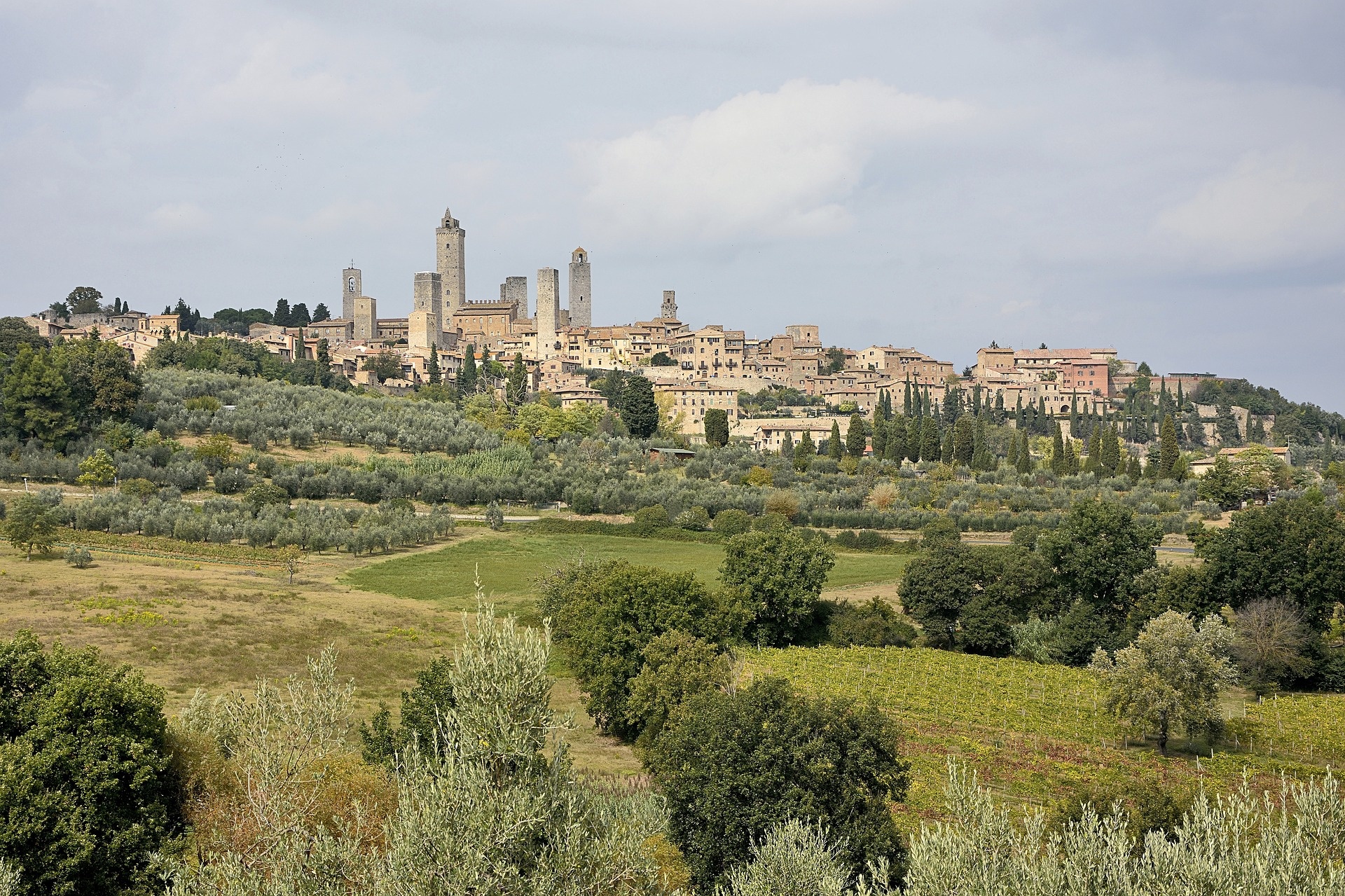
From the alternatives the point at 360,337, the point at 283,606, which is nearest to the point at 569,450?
the point at 283,606

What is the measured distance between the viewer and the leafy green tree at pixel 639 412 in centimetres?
8125

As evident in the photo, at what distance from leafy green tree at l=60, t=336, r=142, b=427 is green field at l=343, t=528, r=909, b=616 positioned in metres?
21.0

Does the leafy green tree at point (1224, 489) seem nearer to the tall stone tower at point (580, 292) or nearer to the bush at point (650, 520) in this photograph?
the bush at point (650, 520)

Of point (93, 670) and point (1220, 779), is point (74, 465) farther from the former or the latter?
point (1220, 779)

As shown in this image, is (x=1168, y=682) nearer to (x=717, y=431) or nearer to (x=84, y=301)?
(x=717, y=431)

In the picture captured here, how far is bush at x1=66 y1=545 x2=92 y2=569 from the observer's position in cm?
3588

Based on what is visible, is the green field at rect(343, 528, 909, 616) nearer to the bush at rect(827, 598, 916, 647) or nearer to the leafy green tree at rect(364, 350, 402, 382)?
the bush at rect(827, 598, 916, 647)

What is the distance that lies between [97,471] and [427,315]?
84012mm

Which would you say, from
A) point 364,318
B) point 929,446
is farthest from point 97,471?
point 364,318

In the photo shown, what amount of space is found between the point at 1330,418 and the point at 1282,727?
127941 millimetres

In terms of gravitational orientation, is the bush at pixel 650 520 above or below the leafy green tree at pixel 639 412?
below

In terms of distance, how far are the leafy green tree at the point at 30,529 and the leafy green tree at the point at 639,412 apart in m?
46.8

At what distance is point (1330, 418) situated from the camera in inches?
5463

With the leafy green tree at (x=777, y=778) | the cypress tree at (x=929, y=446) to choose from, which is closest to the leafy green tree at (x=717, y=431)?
the cypress tree at (x=929, y=446)
